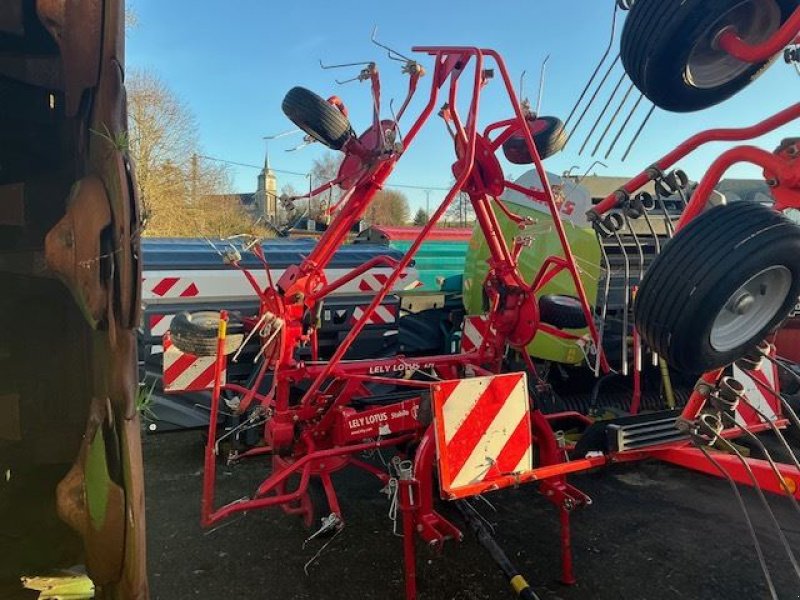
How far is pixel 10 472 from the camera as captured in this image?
3.58 ft

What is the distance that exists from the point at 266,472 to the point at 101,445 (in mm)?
3680

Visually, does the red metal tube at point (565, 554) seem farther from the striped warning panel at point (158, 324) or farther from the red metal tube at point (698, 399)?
the striped warning panel at point (158, 324)

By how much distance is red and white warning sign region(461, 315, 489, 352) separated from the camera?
443cm

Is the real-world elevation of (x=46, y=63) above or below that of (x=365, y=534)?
above

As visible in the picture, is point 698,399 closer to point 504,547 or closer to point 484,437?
point 484,437

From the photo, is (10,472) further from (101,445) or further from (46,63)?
(46,63)

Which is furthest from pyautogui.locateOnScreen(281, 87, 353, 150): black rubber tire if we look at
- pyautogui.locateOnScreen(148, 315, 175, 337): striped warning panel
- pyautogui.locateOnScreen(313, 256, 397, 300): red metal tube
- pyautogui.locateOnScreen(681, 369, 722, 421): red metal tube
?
pyautogui.locateOnScreen(681, 369, 722, 421): red metal tube

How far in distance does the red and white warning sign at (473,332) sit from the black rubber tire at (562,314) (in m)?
0.68

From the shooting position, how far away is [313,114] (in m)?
3.19

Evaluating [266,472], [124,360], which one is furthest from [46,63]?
[266,472]

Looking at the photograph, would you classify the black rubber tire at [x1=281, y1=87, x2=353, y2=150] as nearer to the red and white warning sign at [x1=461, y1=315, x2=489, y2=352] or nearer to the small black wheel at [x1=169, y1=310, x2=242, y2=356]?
the small black wheel at [x1=169, y1=310, x2=242, y2=356]

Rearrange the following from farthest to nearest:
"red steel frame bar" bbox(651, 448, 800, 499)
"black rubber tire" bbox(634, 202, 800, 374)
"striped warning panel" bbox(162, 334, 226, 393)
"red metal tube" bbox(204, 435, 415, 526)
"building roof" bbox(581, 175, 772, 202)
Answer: "building roof" bbox(581, 175, 772, 202) → "striped warning panel" bbox(162, 334, 226, 393) → "red metal tube" bbox(204, 435, 415, 526) → "red steel frame bar" bbox(651, 448, 800, 499) → "black rubber tire" bbox(634, 202, 800, 374)

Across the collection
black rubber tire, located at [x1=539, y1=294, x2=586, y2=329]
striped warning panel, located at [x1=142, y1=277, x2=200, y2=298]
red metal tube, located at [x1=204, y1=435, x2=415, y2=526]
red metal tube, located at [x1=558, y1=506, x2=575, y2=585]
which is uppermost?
black rubber tire, located at [x1=539, y1=294, x2=586, y2=329]

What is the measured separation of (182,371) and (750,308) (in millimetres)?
3604
